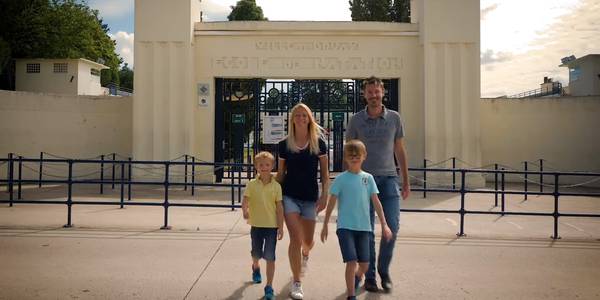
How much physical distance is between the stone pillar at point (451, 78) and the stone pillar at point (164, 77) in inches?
294

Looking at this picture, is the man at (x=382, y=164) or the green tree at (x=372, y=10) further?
the green tree at (x=372, y=10)

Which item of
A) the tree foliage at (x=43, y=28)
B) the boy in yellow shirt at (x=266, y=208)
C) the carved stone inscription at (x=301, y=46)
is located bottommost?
the boy in yellow shirt at (x=266, y=208)

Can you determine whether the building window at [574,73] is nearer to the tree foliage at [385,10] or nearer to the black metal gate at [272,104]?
the tree foliage at [385,10]

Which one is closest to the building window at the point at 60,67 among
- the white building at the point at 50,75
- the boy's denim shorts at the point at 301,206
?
the white building at the point at 50,75

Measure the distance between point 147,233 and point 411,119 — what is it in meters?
10.2

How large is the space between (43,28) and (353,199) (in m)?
34.8

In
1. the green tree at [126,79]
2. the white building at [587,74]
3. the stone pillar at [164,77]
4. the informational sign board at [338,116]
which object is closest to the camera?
the stone pillar at [164,77]

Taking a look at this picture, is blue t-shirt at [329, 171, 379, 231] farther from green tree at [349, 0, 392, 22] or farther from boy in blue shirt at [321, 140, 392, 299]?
green tree at [349, 0, 392, 22]

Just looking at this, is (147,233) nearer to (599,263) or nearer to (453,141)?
(599,263)

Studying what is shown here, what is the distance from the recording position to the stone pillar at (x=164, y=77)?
48.8 ft

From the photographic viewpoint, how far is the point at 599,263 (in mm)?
6051

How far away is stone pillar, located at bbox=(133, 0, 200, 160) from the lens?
14.9 metres

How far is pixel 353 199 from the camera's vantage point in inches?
172

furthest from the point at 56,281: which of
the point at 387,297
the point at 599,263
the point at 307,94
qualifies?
the point at 307,94
